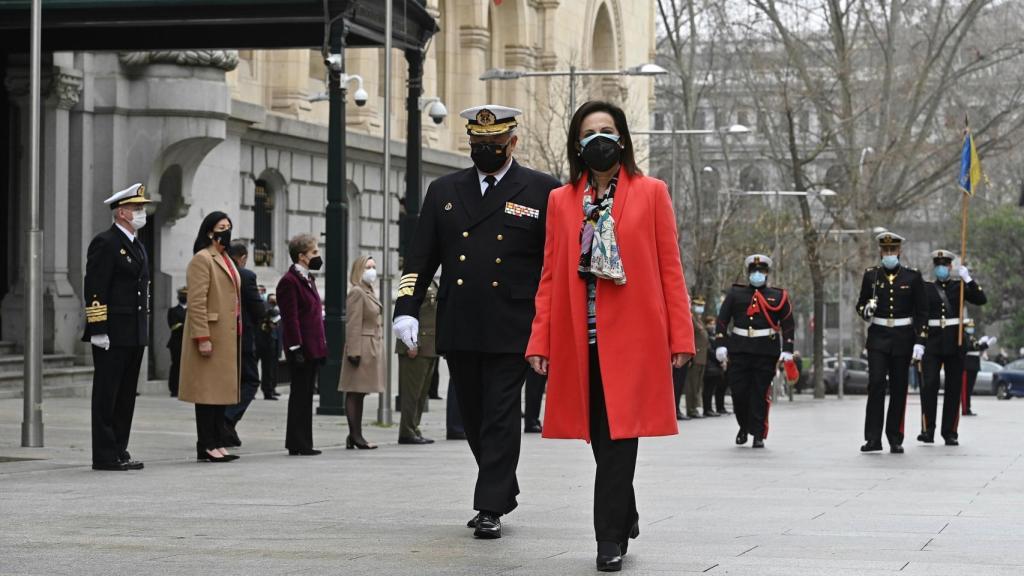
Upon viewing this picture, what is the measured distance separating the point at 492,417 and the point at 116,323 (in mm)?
5069

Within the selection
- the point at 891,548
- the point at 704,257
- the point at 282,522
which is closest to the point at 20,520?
the point at 282,522

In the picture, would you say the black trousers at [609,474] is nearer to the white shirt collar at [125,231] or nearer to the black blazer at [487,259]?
the black blazer at [487,259]

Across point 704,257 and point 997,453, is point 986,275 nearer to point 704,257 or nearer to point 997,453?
point 704,257

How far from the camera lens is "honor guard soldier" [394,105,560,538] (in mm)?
9688

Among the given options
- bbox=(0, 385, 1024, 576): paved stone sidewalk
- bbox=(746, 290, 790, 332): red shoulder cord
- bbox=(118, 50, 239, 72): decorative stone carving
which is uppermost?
bbox=(118, 50, 239, 72): decorative stone carving

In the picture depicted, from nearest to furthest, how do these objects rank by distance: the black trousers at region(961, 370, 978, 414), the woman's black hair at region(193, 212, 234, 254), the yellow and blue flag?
1. the woman's black hair at region(193, 212, 234, 254)
2. the yellow and blue flag
3. the black trousers at region(961, 370, 978, 414)

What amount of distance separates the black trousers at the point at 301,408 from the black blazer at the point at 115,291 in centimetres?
212

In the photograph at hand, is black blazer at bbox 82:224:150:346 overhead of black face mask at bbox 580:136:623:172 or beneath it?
beneath

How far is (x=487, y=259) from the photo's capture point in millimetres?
9797

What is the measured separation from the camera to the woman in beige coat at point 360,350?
1709 centimetres

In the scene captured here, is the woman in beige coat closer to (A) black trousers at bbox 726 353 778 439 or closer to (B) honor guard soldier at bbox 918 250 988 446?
(A) black trousers at bbox 726 353 778 439

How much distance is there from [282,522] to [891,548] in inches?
120

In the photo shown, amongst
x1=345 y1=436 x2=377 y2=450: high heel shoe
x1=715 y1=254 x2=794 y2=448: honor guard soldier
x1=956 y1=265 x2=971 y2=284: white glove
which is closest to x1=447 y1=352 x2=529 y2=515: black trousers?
x1=345 y1=436 x2=377 y2=450: high heel shoe

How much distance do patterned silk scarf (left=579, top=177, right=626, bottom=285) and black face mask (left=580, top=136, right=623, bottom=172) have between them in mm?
145
